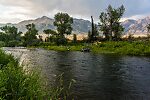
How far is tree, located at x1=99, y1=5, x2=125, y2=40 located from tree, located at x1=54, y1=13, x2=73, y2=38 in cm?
2771

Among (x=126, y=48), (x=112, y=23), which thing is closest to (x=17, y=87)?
(x=126, y=48)

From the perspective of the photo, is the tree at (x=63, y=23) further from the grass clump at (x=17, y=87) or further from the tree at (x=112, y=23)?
the grass clump at (x=17, y=87)

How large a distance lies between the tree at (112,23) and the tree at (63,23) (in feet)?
90.9

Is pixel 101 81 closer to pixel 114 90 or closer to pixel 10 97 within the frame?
pixel 114 90

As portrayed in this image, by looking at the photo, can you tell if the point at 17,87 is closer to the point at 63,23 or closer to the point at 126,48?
the point at 126,48

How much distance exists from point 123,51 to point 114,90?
2587 inches

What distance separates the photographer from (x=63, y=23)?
547 ft

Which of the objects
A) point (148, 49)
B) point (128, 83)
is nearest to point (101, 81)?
point (128, 83)

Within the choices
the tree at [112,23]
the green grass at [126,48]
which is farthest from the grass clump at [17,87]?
the tree at [112,23]

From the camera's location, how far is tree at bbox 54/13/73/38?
164m

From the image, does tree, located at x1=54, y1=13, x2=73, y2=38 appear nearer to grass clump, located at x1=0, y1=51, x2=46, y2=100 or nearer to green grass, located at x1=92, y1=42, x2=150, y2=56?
green grass, located at x1=92, y1=42, x2=150, y2=56

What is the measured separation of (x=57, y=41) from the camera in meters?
146

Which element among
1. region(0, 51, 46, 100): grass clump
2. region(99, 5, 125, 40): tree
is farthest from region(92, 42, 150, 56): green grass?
region(0, 51, 46, 100): grass clump

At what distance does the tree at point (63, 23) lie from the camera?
164 m
